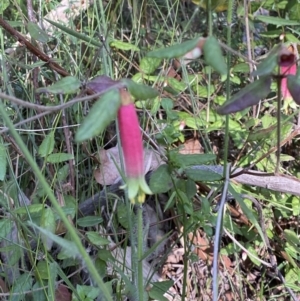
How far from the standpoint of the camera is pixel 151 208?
1.41 metres

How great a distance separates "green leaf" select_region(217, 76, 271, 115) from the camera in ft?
2.07

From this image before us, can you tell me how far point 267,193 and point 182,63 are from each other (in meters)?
0.42

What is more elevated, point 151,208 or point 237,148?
point 237,148

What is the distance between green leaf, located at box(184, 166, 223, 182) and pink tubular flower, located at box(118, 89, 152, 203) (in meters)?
0.39

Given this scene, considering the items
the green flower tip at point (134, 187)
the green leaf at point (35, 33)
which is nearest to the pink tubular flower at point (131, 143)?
the green flower tip at point (134, 187)

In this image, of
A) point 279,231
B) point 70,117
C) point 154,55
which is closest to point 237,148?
point 279,231

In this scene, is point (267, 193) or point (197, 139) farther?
point (197, 139)

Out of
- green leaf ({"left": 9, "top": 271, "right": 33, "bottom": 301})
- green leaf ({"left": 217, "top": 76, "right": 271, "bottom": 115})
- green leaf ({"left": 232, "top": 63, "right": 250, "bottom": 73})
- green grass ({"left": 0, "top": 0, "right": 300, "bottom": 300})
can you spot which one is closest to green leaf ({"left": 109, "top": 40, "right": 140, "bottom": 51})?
green grass ({"left": 0, "top": 0, "right": 300, "bottom": 300})

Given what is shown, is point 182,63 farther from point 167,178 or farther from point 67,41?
point 167,178

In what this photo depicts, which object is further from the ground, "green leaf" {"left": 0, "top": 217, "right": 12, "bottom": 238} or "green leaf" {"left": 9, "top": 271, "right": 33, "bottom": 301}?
"green leaf" {"left": 0, "top": 217, "right": 12, "bottom": 238}

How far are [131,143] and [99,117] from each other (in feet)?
0.31

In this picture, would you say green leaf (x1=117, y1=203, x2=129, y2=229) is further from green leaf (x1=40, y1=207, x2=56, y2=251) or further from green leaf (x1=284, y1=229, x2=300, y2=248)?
green leaf (x1=284, y1=229, x2=300, y2=248)

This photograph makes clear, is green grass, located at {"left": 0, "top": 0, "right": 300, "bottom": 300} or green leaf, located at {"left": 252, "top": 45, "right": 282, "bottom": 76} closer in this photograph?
green leaf, located at {"left": 252, "top": 45, "right": 282, "bottom": 76}

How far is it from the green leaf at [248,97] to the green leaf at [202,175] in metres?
0.37
